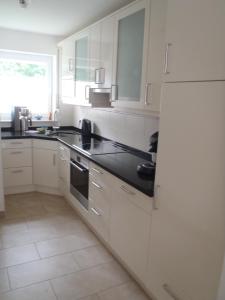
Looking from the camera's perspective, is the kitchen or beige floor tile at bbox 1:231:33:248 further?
beige floor tile at bbox 1:231:33:248

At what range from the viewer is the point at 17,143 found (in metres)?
3.65

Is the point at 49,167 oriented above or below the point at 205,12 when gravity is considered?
below

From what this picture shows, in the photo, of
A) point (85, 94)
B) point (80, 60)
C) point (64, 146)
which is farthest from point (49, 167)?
point (80, 60)

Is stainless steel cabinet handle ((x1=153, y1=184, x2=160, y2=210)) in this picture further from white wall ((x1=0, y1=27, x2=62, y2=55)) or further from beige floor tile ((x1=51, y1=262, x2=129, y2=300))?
white wall ((x1=0, y1=27, x2=62, y2=55))

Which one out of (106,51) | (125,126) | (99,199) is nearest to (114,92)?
(106,51)

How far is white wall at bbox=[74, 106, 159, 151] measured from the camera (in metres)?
2.69

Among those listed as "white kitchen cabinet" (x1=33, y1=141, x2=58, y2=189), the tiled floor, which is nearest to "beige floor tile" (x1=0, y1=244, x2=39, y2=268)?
the tiled floor

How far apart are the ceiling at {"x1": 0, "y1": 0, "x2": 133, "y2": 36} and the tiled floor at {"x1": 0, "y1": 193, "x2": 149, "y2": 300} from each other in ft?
7.57

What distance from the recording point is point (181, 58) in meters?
1.39

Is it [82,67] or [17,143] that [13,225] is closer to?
[17,143]

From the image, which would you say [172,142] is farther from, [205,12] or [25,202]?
[25,202]

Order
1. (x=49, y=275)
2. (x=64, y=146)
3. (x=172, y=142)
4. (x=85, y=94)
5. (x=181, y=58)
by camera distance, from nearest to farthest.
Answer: (x=181, y=58)
(x=172, y=142)
(x=49, y=275)
(x=85, y=94)
(x=64, y=146)

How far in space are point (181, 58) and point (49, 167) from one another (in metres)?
2.78

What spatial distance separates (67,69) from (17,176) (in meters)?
1.68
